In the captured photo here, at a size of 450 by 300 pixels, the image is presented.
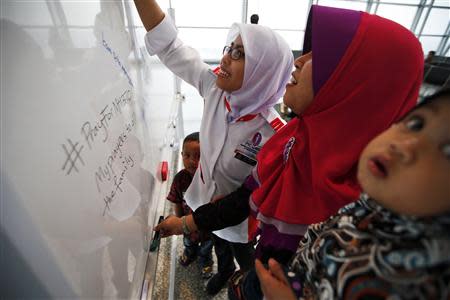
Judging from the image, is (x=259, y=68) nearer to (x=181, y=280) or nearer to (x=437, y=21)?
(x=181, y=280)

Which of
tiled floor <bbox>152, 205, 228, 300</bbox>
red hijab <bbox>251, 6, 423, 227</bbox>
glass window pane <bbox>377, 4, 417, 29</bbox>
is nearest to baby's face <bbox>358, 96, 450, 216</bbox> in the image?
red hijab <bbox>251, 6, 423, 227</bbox>

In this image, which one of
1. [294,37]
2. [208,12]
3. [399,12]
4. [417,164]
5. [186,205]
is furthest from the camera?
[294,37]

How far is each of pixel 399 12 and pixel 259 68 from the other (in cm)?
663

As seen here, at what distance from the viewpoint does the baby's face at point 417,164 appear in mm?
240

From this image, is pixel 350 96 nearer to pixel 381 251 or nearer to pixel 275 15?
pixel 381 251

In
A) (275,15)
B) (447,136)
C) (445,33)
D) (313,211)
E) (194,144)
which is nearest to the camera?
(447,136)

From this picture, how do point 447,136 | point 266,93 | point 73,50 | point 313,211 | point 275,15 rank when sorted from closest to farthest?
point 447,136
point 73,50
point 313,211
point 266,93
point 275,15

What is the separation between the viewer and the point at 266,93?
29.3 inches

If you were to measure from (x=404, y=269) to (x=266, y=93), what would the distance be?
591 mm

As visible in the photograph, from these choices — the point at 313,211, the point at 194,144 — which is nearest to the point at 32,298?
the point at 313,211

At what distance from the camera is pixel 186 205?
116cm

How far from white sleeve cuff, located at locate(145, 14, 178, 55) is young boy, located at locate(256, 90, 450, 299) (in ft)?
2.23

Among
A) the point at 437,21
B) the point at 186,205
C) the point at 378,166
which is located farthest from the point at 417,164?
the point at 437,21

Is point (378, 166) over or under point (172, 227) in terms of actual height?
over
